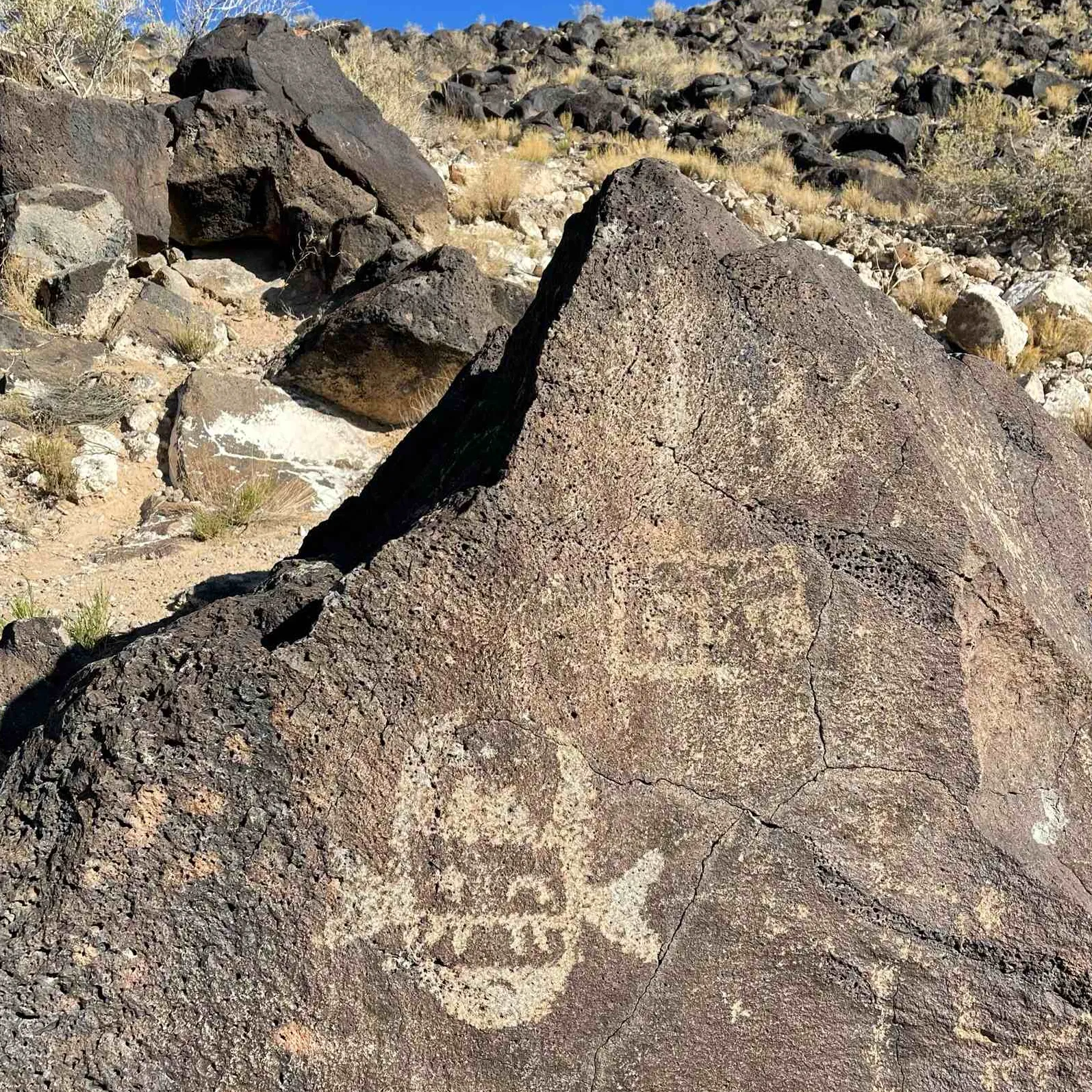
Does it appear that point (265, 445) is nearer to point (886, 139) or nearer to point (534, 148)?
point (534, 148)

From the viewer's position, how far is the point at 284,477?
219 inches

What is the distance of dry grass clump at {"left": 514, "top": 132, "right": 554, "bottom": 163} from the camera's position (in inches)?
452

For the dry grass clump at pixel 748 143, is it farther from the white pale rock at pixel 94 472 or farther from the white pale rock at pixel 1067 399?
the white pale rock at pixel 94 472

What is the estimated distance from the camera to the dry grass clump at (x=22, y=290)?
6.46m

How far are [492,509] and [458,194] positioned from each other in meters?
8.58

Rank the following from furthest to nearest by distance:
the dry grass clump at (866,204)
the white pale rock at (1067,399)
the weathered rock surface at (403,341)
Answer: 1. the dry grass clump at (866,204)
2. the white pale rock at (1067,399)
3. the weathered rock surface at (403,341)

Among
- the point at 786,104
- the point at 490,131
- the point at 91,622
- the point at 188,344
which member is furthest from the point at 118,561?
the point at 786,104

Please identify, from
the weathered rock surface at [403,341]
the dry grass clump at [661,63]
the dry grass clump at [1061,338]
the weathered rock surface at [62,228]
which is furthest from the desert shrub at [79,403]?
the dry grass clump at [661,63]

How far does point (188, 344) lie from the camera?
6.79m

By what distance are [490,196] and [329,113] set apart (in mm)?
1629

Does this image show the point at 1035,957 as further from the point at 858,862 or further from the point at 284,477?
the point at 284,477

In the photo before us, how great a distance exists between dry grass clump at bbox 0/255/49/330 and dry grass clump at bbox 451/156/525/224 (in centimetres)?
384

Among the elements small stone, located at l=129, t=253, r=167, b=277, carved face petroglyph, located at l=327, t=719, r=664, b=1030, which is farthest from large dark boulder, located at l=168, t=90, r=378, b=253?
carved face petroglyph, located at l=327, t=719, r=664, b=1030

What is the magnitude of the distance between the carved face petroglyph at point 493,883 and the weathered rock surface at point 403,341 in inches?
172
